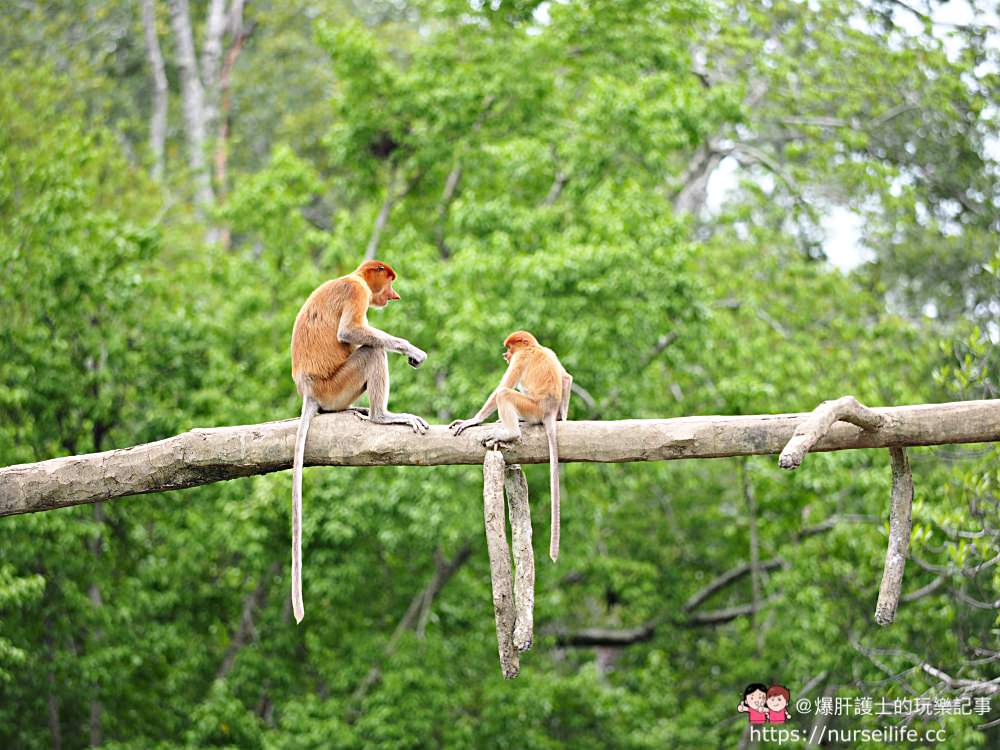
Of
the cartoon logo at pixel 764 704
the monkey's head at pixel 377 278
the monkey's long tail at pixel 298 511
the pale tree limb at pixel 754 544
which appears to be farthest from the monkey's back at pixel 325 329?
the pale tree limb at pixel 754 544

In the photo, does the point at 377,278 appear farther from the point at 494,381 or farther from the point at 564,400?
the point at 494,381

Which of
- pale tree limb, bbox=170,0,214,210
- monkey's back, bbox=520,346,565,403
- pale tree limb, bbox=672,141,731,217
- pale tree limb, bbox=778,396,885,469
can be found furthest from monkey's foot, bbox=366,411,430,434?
pale tree limb, bbox=170,0,214,210

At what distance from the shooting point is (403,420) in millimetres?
4980

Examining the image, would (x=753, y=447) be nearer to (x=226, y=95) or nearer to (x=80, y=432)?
A: (x=80, y=432)

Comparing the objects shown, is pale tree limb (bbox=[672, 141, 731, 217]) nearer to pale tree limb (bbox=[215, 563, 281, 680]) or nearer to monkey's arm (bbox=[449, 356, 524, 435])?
pale tree limb (bbox=[215, 563, 281, 680])

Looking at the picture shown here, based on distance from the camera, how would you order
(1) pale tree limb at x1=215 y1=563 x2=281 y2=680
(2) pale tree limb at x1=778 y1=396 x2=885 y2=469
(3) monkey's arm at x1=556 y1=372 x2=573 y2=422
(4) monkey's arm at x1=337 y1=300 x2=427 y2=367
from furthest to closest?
1. (1) pale tree limb at x1=215 y1=563 x2=281 y2=680
2. (3) monkey's arm at x1=556 y1=372 x2=573 y2=422
3. (4) monkey's arm at x1=337 y1=300 x2=427 y2=367
4. (2) pale tree limb at x1=778 y1=396 x2=885 y2=469

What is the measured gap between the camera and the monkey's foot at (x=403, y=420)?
16.2 ft

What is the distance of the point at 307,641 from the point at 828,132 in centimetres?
862

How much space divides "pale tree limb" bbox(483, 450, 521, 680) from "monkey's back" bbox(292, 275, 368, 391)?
3.39 feet

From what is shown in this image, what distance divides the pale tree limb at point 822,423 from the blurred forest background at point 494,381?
12.2 ft

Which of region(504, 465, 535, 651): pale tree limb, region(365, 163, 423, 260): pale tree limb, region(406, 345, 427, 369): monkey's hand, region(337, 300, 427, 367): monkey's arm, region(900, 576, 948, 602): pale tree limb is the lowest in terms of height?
region(900, 576, 948, 602): pale tree limb

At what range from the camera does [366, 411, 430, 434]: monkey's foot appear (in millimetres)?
4938

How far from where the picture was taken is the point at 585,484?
11305 mm

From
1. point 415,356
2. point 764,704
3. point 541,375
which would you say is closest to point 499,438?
point 415,356
